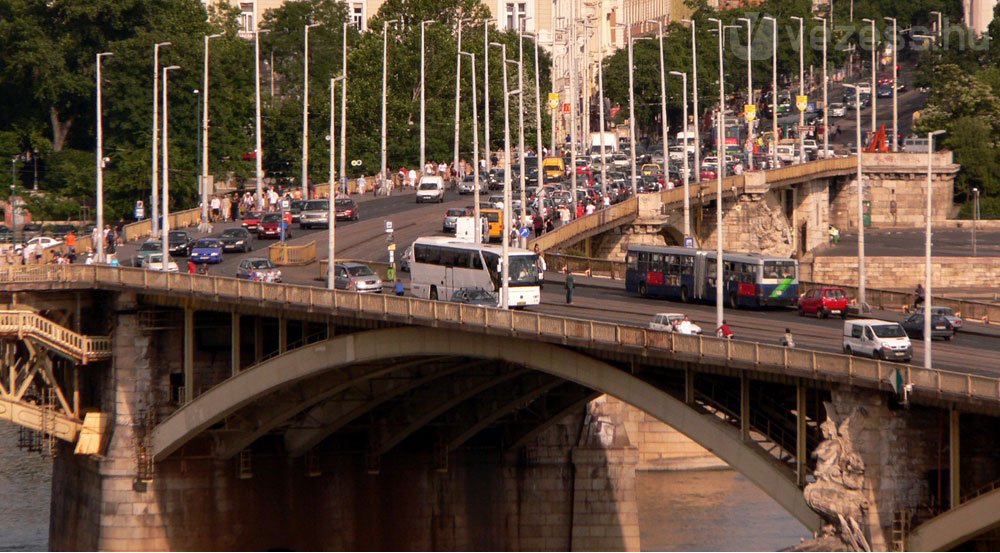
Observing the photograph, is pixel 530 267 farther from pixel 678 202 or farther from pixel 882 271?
pixel 882 271

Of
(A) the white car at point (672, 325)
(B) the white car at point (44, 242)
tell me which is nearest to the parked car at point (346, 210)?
(B) the white car at point (44, 242)

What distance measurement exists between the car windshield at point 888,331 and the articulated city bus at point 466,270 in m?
15.9

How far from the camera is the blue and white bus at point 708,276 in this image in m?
80.2

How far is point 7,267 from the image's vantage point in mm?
83625

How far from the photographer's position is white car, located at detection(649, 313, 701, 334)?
217 feet

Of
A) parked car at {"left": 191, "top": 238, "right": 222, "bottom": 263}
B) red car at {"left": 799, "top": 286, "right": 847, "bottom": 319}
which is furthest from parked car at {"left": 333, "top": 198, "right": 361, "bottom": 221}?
red car at {"left": 799, "top": 286, "right": 847, "bottom": 319}

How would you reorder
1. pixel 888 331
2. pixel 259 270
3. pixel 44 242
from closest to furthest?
pixel 888 331 < pixel 259 270 < pixel 44 242

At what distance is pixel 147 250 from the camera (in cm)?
9650

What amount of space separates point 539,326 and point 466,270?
1463 cm

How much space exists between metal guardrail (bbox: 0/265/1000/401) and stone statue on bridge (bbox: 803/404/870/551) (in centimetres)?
150

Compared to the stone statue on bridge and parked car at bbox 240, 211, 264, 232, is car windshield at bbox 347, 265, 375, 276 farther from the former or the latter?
the stone statue on bridge

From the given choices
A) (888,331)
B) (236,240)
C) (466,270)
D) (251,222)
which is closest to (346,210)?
(251,222)

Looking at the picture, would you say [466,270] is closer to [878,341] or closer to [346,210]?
[878,341]

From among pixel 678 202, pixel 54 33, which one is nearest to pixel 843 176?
pixel 678 202
